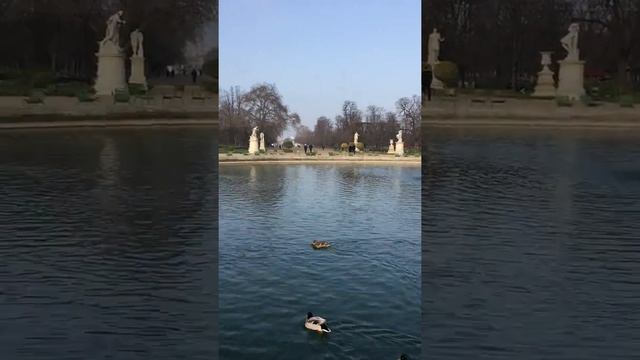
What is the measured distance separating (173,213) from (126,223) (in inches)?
20.8

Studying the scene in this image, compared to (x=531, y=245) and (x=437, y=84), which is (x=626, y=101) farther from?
(x=437, y=84)

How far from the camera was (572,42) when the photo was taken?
7.52 metres

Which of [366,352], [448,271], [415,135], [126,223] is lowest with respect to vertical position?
[366,352]

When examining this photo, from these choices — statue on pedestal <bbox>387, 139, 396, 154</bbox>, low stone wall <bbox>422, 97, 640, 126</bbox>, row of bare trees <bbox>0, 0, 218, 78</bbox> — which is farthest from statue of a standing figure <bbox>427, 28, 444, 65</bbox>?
statue on pedestal <bbox>387, 139, 396, 154</bbox>

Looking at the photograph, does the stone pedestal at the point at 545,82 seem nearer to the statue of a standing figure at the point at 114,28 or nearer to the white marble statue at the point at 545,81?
the white marble statue at the point at 545,81

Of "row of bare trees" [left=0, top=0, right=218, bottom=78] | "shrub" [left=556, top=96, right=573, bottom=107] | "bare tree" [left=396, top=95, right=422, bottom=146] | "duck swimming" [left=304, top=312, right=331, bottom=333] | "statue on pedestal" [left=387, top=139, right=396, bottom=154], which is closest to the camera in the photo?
"row of bare trees" [left=0, top=0, right=218, bottom=78]

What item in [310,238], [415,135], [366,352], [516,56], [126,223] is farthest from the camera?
[415,135]

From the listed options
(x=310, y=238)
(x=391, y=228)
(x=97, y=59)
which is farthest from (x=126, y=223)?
(x=391, y=228)

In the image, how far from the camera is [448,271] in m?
7.30

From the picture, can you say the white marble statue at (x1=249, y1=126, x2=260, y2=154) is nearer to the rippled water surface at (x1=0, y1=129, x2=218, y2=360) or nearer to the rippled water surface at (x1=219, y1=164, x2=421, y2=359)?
the rippled water surface at (x1=219, y1=164, x2=421, y2=359)

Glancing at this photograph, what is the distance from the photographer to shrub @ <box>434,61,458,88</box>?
25.2 feet

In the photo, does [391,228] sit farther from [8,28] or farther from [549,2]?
[8,28]

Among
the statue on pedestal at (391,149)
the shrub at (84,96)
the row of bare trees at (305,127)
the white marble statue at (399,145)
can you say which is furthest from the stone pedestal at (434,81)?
the statue on pedestal at (391,149)

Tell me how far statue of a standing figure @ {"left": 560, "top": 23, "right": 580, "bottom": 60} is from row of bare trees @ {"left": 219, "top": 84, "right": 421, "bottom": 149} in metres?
14.4
